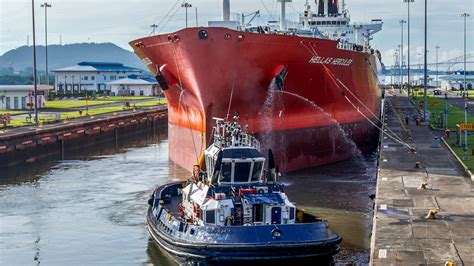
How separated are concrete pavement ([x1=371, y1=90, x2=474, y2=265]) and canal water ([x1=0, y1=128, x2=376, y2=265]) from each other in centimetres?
161

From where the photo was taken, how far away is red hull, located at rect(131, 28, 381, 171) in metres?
35.9

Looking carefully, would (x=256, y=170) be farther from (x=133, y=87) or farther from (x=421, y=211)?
(x=133, y=87)

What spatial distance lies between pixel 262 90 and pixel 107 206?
9858 millimetres

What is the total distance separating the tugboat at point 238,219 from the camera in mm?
21891

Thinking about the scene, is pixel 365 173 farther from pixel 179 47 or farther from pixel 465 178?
pixel 179 47

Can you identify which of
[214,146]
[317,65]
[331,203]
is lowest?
[331,203]

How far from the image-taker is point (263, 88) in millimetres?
37812

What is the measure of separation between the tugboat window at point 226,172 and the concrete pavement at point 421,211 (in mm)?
4874

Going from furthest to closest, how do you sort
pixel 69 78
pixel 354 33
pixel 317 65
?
pixel 69 78 < pixel 354 33 < pixel 317 65

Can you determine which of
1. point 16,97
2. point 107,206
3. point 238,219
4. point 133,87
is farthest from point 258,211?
point 133,87

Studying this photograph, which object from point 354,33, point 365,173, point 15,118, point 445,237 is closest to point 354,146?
point 365,173

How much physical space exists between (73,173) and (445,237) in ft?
93.1

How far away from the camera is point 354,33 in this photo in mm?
68312

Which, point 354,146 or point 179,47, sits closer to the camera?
point 179,47
